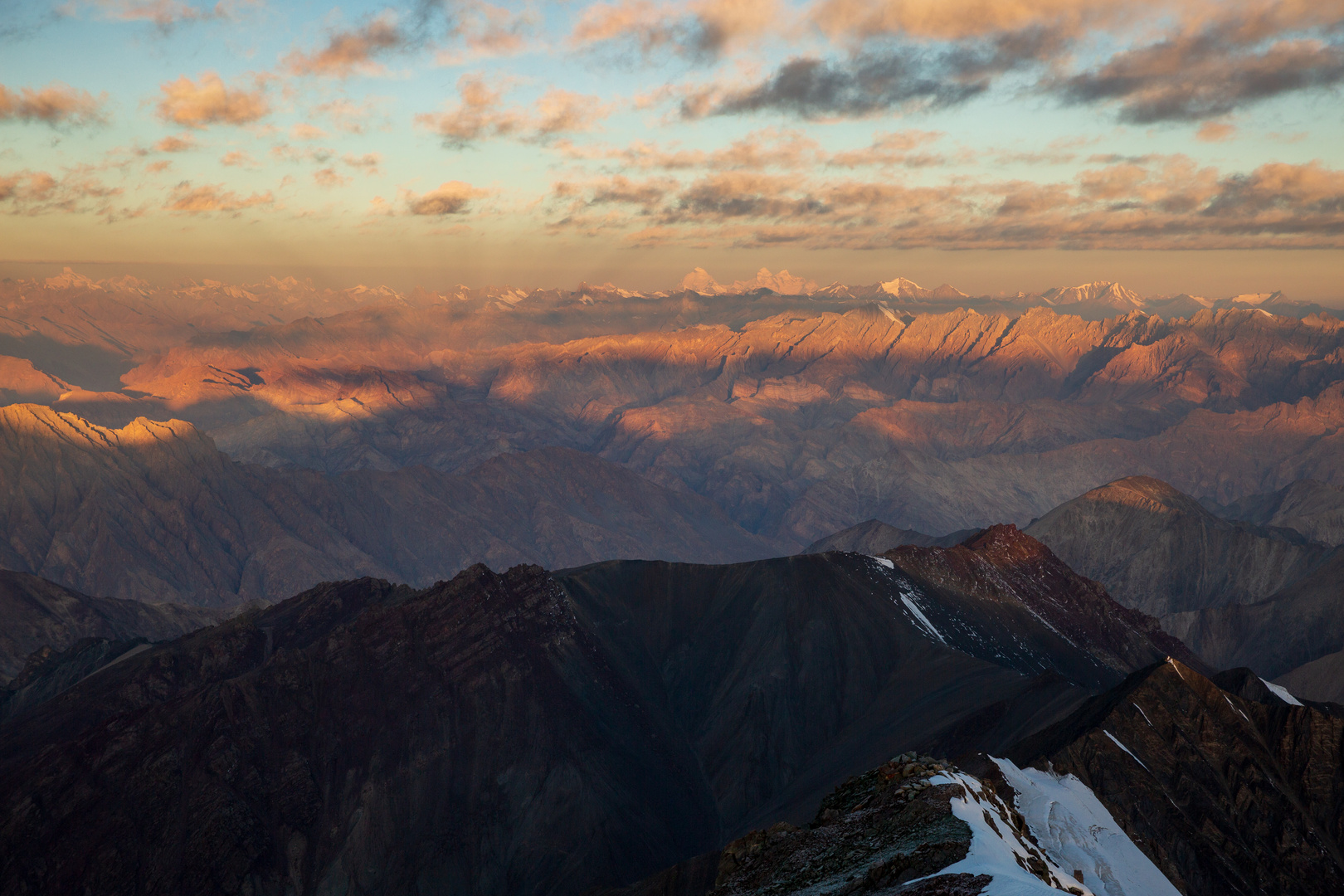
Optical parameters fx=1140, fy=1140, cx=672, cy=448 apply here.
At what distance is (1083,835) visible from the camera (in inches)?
2440

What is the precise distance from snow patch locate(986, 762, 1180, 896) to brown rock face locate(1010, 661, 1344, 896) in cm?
255

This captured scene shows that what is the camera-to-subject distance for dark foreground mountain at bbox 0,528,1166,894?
99062mm

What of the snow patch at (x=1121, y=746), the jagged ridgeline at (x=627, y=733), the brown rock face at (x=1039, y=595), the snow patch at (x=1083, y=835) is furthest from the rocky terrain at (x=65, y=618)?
the snow patch at (x=1083, y=835)

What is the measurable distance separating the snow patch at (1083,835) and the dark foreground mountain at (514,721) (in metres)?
23.1

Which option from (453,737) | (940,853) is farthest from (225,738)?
(940,853)

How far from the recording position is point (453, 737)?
11212 centimetres

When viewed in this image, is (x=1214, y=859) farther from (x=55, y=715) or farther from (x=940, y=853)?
(x=55, y=715)

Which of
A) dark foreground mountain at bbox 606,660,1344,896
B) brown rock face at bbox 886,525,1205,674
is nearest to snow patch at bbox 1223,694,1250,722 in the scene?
dark foreground mountain at bbox 606,660,1344,896

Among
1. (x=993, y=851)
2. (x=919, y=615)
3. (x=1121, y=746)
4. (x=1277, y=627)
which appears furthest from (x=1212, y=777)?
(x=1277, y=627)

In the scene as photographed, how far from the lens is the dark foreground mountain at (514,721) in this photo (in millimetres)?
99062

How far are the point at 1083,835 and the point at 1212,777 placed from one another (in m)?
19.9

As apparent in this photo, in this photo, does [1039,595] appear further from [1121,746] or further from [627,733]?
[1121,746]

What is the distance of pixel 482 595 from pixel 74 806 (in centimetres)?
4330

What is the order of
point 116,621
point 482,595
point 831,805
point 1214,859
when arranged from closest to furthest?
point 831,805 < point 1214,859 < point 482,595 < point 116,621
